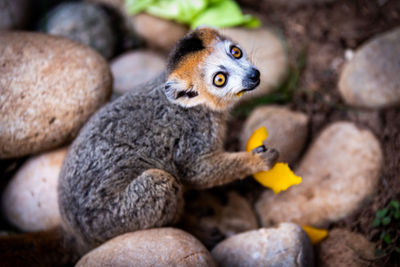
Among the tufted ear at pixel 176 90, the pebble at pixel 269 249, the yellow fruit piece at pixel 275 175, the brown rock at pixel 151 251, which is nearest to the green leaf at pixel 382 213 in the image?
the pebble at pixel 269 249

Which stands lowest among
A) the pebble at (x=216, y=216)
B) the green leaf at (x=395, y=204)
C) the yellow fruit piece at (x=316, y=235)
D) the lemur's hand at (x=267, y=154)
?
the pebble at (x=216, y=216)

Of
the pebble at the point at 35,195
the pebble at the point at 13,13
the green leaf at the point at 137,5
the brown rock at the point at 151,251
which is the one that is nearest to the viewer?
the brown rock at the point at 151,251

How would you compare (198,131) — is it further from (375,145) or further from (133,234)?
(375,145)

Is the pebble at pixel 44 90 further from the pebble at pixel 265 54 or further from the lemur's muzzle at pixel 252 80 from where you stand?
the pebble at pixel 265 54

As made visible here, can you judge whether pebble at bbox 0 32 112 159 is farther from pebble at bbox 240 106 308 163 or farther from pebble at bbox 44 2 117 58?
pebble at bbox 240 106 308 163

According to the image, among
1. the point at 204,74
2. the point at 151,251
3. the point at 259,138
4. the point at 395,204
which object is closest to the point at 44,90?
the point at 204,74

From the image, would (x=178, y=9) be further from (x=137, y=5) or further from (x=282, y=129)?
(x=282, y=129)

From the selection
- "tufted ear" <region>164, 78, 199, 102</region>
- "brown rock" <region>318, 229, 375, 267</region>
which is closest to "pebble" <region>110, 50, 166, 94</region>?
"tufted ear" <region>164, 78, 199, 102</region>
